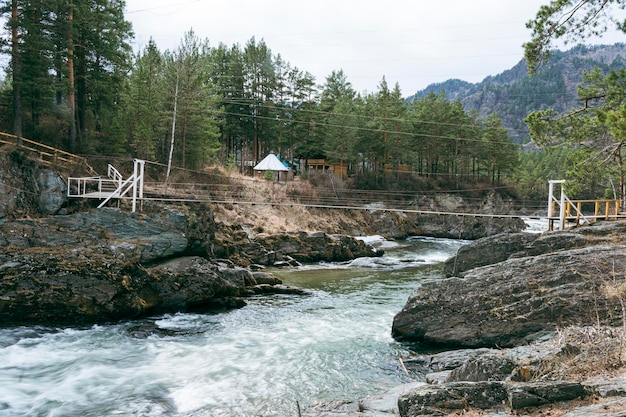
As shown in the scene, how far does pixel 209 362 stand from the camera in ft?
27.7

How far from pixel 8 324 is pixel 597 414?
1128 centimetres

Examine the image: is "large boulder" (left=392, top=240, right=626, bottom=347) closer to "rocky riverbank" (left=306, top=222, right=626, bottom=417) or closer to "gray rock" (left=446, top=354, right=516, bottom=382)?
"rocky riverbank" (left=306, top=222, right=626, bottom=417)

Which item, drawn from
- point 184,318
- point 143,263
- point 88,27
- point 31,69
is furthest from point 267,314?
point 88,27

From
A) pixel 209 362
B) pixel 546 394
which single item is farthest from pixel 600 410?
pixel 209 362

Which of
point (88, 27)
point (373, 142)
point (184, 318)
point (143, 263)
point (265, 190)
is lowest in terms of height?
point (184, 318)

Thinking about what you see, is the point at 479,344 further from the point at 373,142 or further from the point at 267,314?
the point at 373,142

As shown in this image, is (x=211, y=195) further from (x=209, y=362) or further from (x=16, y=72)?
(x=209, y=362)

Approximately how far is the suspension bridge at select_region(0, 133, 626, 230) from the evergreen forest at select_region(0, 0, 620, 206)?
2104mm

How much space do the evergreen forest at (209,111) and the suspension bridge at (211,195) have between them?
210 cm

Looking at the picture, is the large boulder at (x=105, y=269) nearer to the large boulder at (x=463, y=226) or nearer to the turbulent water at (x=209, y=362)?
the turbulent water at (x=209, y=362)

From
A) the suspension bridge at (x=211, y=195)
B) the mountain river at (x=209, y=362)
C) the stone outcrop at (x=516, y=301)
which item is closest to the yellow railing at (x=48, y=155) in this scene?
the suspension bridge at (x=211, y=195)

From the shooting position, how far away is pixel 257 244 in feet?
66.7

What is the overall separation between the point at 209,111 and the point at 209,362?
1918 cm

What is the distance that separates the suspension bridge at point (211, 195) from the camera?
44.4ft
